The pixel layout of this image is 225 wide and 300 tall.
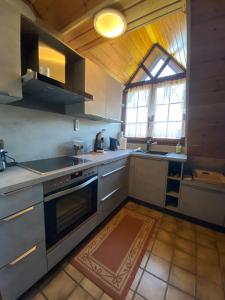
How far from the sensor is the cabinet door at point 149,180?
2004 mm

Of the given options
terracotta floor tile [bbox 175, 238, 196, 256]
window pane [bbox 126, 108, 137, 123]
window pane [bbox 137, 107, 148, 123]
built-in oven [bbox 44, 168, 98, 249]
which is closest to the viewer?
built-in oven [bbox 44, 168, 98, 249]

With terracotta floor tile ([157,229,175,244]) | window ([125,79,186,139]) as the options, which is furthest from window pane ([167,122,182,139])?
terracotta floor tile ([157,229,175,244])

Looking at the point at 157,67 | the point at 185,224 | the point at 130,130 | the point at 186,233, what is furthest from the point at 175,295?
the point at 157,67

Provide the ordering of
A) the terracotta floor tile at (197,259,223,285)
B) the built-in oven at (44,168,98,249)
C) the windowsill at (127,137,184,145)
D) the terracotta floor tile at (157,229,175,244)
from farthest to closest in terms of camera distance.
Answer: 1. the windowsill at (127,137,184,145)
2. the terracotta floor tile at (157,229,175,244)
3. the terracotta floor tile at (197,259,223,285)
4. the built-in oven at (44,168,98,249)

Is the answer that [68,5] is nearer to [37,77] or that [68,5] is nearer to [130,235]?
[37,77]

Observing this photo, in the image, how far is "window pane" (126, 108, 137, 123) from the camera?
281 centimetres

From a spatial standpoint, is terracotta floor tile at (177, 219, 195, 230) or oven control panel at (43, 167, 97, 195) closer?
oven control panel at (43, 167, 97, 195)

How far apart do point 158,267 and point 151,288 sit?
0.67ft

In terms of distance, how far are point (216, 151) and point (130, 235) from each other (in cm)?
159

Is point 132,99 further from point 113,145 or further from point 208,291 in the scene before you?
point 208,291

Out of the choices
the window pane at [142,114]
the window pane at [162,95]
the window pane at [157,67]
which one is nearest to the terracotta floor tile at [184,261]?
the window pane at [142,114]

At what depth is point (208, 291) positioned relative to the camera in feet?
3.47

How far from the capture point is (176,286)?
3.55 ft

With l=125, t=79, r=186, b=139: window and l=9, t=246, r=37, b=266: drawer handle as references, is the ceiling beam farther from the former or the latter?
l=9, t=246, r=37, b=266: drawer handle
